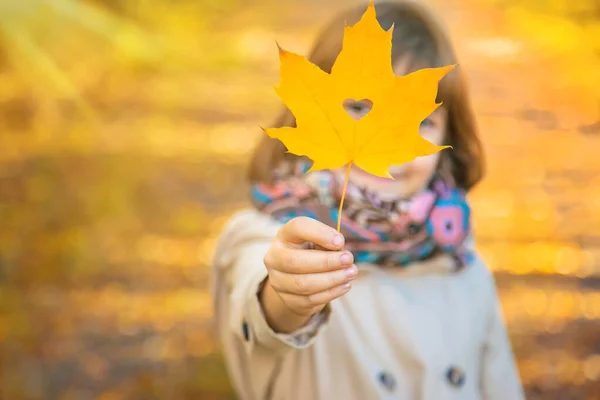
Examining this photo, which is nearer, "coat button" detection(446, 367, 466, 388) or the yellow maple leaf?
the yellow maple leaf

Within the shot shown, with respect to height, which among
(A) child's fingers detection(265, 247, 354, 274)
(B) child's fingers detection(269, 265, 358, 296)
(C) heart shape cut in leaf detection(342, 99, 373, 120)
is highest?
(C) heart shape cut in leaf detection(342, 99, 373, 120)

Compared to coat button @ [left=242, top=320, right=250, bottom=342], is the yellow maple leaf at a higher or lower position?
higher

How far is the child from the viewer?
0.63 meters

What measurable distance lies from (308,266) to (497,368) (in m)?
0.41

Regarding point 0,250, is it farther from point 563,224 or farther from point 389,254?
point 563,224

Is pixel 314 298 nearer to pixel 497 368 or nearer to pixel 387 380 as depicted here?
pixel 387 380

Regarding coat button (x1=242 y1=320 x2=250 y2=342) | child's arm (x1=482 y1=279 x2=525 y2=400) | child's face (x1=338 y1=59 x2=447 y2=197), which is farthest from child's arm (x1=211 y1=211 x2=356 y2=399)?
child's arm (x1=482 y1=279 x2=525 y2=400)

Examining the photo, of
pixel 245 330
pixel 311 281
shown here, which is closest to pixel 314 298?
pixel 311 281

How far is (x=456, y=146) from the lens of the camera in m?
0.75

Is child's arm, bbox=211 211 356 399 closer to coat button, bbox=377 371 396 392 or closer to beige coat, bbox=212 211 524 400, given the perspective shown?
beige coat, bbox=212 211 524 400

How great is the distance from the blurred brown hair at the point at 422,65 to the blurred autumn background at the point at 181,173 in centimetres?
28

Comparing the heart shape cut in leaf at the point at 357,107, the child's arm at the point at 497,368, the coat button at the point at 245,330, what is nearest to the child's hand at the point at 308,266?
the coat button at the point at 245,330

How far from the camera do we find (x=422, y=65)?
643mm

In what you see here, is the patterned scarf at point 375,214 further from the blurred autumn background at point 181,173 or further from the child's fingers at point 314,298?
the blurred autumn background at point 181,173
